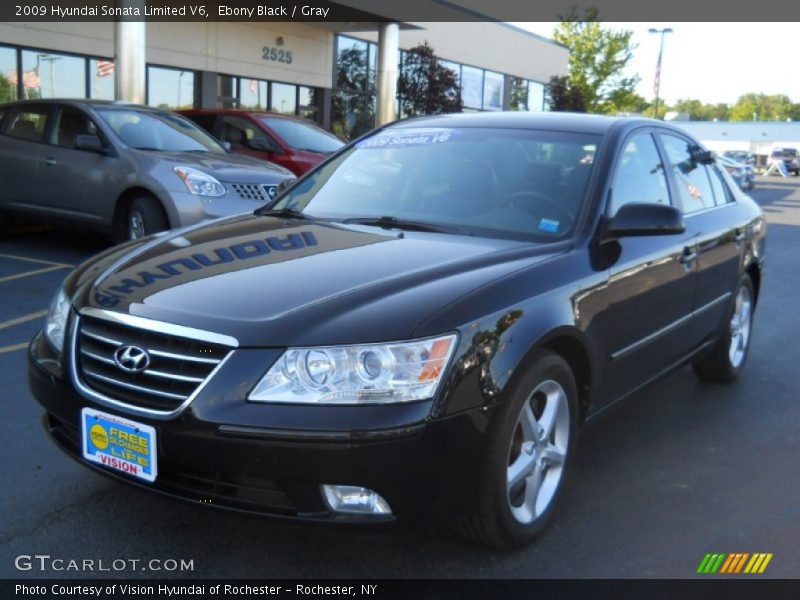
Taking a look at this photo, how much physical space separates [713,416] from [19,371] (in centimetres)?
406

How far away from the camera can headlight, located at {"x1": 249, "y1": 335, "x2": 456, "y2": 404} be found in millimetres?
2801

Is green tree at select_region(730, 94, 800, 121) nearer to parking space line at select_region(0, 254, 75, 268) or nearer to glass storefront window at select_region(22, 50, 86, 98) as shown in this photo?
glass storefront window at select_region(22, 50, 86, 98)

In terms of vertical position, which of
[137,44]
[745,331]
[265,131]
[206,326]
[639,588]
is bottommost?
[639,588]

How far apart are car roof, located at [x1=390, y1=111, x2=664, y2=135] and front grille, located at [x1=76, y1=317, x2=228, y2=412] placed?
7.30 feet

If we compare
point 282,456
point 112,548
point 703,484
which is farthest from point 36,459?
point 703,484

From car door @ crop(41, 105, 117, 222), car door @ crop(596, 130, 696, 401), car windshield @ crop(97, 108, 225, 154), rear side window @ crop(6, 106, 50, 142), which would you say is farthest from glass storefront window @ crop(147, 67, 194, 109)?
car door @ crop(596, 130, 696, 401)

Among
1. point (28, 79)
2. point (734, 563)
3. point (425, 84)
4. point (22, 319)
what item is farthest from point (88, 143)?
point (425, 84)

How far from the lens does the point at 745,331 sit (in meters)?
6.07

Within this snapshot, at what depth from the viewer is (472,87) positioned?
107 feet

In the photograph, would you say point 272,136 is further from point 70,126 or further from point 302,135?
point 70,126

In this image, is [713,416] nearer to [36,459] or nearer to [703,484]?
[703,484]

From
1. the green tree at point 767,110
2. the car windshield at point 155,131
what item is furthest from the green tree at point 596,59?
the green tree at point 767,110

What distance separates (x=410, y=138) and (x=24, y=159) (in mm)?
6808

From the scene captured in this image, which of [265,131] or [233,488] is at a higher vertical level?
[265,131]
